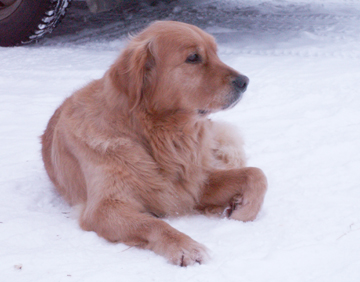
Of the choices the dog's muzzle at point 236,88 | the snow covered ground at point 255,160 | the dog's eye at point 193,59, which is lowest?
the snow covered ground at point 255,160

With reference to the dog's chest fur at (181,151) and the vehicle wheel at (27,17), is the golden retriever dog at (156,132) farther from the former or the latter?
the vehicle wheel at (27,17)

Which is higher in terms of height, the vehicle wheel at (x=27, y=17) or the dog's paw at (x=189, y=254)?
the dog's paw at (x=189, y=254)

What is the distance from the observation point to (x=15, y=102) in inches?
192

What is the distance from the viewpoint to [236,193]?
272cm

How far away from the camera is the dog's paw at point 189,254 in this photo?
6.55ft

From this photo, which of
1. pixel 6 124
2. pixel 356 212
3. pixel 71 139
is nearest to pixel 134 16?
pixel 6 124

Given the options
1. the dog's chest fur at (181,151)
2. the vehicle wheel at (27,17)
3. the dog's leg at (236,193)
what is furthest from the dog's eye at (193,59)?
the vehicle wheel at (27,17)

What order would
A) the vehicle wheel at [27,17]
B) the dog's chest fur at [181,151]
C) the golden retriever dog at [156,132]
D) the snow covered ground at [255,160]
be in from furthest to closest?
the vehicle wheel at [27,17], the dog's chest fur at [181,151], the golden retriever dog at [156,132], the snow covered ground at [255,160]

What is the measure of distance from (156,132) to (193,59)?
49 centimetres

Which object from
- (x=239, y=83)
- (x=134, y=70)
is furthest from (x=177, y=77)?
(x=239, y=83)

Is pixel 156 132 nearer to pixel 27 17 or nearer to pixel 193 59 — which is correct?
pixel 193 59

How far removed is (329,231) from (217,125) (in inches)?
61.0

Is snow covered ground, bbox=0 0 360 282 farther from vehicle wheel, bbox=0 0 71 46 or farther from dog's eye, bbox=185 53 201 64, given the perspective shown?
dog's eye, bbox=185 53 201 64

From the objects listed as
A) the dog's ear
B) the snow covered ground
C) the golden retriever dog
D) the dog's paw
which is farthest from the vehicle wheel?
the dog's paw
